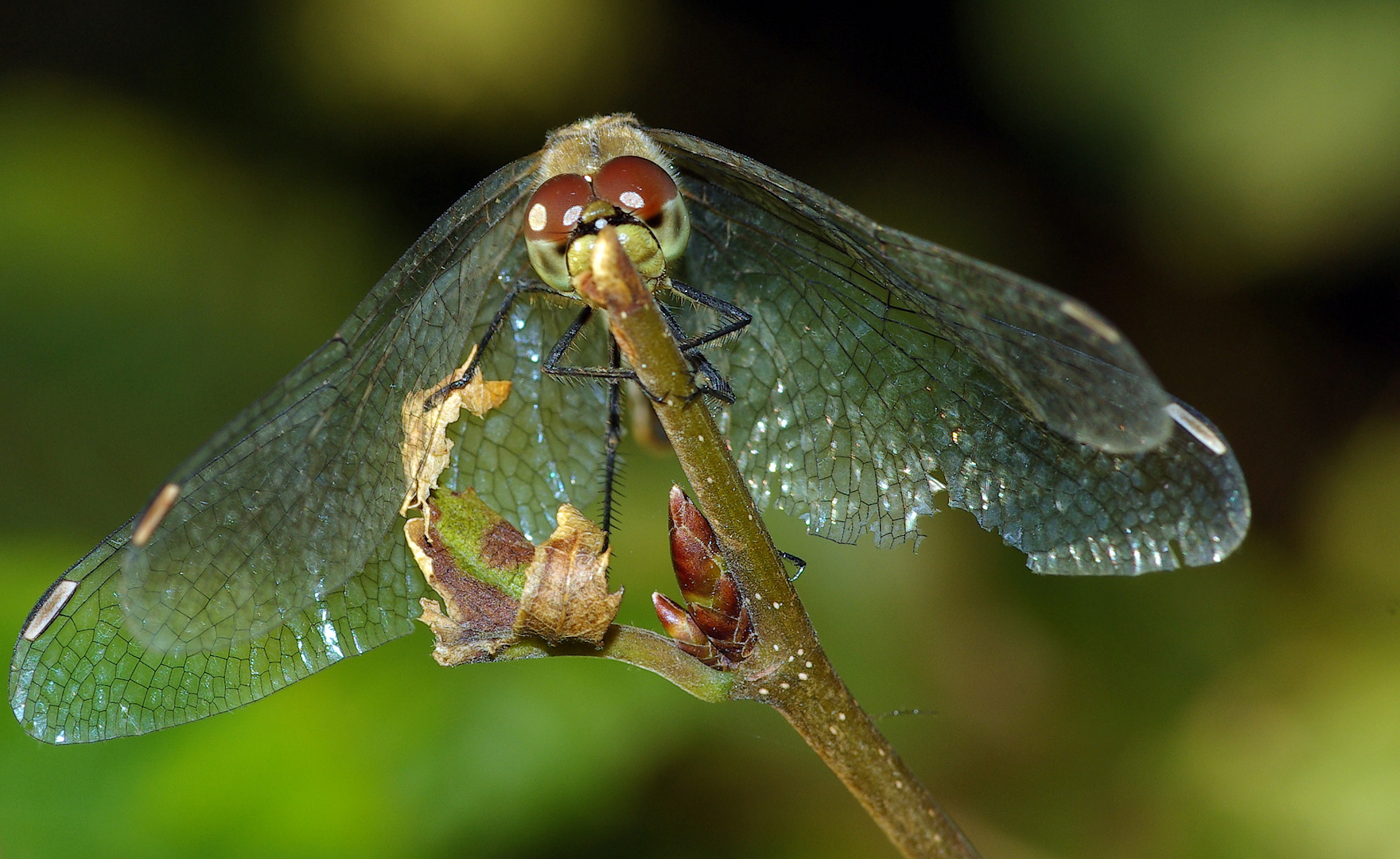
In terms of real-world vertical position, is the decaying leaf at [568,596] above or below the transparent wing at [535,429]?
below

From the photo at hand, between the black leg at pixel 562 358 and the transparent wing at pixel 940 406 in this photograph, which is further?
the black leg at pixel 562 358

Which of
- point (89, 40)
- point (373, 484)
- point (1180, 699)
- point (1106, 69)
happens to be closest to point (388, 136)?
point (89, 40)

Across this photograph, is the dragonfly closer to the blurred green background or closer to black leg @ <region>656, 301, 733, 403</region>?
black leg @ <region>656, 301, 733, 403</region>

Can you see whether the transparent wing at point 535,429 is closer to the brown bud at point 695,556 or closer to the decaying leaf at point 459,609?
the decaying leaf at point 459,609

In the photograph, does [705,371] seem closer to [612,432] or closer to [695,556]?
[612,432]

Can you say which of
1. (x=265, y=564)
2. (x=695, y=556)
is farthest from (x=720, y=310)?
(x=265, y=564)

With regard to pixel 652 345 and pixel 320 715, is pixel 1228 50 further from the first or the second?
pixel 320 715

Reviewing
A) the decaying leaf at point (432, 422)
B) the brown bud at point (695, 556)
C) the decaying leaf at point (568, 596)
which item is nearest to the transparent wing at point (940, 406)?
the decaying leaf at point (432, 422)
